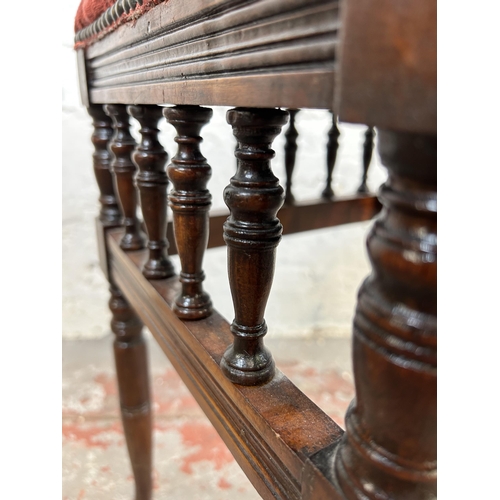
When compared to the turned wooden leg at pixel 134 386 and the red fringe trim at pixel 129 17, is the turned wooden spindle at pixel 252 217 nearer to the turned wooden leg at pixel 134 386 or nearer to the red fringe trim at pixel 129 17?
the red fringe trim at pixel 129 17

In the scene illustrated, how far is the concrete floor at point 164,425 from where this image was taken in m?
0.97

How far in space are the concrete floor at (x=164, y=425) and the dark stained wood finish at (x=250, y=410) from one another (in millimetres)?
576

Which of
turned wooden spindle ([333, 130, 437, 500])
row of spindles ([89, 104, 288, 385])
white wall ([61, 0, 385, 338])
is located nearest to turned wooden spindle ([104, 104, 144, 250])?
row of spindles ([89, 104, 288, 385])

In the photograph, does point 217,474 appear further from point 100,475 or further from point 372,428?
point 372,428

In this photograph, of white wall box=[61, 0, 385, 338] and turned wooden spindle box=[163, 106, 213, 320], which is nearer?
turned wooden spindle box=[163, 106, 213, 320]

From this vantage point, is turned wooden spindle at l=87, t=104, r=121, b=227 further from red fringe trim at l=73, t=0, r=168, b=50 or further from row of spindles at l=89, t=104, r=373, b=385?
red fringe trim at l=73, t=0, r=168, b=50

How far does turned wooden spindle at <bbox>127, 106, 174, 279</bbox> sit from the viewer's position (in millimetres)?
519

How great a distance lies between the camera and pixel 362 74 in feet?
0.54

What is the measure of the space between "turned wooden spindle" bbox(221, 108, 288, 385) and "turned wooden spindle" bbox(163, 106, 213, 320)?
0.11m

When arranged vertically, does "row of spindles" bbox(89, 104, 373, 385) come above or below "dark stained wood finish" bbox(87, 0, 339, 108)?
below

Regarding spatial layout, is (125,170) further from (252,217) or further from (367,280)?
(367,280)

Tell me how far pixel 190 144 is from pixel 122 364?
21.9 inches

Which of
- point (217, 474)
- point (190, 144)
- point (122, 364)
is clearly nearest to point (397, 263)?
point (190, 144)

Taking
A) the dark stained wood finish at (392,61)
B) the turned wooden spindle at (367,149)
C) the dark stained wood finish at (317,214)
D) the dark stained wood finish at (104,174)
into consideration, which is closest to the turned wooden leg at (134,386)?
the dark stained wood finish at (104,174)
